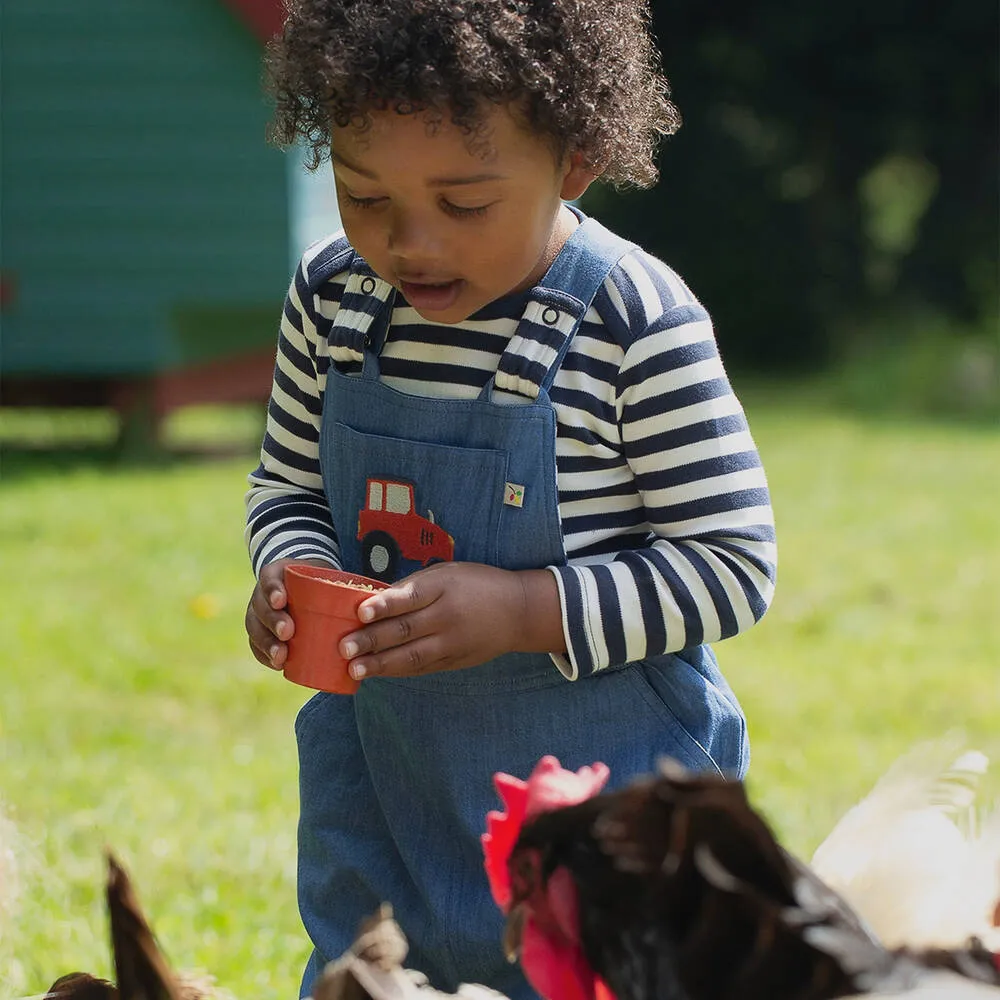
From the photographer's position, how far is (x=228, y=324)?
9.30 m

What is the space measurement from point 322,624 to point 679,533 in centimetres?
43

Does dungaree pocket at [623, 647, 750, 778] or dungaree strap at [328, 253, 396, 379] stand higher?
dungaree strap at [328, 253, 396, 379]

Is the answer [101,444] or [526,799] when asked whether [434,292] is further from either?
[101,444]

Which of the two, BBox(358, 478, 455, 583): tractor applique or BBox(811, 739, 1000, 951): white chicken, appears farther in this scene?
BBox(358, 478, 455, 583): tractor applique

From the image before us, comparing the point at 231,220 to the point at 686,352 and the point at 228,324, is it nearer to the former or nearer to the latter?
the point at 228,324

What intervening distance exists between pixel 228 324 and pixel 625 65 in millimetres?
7695

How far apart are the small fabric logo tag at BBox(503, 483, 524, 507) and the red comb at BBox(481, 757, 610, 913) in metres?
0.60

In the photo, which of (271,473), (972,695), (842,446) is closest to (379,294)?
(271,473)

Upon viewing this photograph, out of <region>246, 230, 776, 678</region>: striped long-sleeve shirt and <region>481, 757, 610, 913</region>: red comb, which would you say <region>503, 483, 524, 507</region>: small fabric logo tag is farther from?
<region>481, 757, 610, 913</region>: red comb

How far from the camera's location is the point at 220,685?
14.8 feet

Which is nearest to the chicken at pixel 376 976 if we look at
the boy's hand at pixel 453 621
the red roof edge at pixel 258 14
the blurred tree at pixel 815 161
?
the boy's hand at pixel 453 621

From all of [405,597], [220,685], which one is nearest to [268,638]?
[405,597]

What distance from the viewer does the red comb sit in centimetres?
117

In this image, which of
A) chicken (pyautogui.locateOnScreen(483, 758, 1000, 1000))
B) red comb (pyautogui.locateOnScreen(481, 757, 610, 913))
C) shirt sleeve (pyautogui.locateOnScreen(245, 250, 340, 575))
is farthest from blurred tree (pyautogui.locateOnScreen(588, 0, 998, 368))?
chicken (pyautogui.locateOnScreen(483, 758, 1000, 1000))
